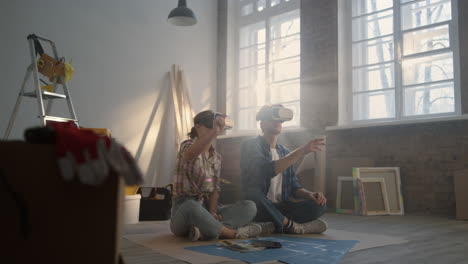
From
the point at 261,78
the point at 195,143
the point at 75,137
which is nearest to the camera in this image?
the point at 75,137

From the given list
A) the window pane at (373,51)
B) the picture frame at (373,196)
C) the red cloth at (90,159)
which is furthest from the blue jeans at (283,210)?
the window pane at (373,51)

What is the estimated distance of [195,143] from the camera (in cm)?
238

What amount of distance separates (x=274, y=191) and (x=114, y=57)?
3423mm

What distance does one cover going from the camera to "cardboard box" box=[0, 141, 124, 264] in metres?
0.85

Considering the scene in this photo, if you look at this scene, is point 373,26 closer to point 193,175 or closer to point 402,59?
point 402,59

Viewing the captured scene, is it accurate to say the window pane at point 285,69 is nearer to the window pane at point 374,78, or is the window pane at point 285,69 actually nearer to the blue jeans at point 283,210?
the window pane at point 374,78

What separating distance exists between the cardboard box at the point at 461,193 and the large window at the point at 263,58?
87.8 inches

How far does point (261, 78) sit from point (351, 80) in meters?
1.61

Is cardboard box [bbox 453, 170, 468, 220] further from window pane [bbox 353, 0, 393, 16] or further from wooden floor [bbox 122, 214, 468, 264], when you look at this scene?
window pane [bbox 353, 0, 393, 16]

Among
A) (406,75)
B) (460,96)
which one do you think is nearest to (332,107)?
(406,75)

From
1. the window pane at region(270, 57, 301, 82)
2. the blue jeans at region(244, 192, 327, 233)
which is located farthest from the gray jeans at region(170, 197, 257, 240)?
the window pane at region(270, 57, 301, 82)

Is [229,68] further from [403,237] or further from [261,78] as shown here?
[403,237]

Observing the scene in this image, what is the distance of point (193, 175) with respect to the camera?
2508 mm

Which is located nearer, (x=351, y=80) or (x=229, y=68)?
(x=351, y=80)
